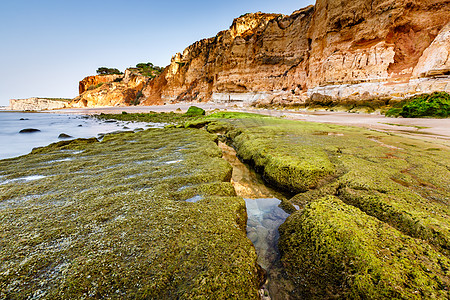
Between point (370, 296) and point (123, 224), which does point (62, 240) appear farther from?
point (370, 296)

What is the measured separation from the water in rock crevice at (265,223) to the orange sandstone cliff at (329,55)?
2273 cm

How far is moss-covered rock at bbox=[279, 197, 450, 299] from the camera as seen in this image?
4.23 feet

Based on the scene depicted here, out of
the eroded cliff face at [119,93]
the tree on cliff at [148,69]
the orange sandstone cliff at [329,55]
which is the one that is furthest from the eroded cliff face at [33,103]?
the orange sandstone cliff at [329,55]

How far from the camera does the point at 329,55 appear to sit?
2675 cm

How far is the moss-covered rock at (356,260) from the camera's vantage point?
1.29 meters

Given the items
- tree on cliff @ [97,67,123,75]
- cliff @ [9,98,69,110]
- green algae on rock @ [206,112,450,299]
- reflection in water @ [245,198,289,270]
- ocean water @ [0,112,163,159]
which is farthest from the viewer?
cliff @ [9,98,69,110]

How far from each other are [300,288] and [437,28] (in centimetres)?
3298

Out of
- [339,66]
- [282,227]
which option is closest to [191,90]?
[339,66]

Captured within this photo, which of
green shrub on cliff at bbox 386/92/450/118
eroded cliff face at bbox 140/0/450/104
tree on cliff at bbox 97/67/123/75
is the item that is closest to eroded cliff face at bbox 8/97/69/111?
tree on cliff at bbox 97/67/123/75

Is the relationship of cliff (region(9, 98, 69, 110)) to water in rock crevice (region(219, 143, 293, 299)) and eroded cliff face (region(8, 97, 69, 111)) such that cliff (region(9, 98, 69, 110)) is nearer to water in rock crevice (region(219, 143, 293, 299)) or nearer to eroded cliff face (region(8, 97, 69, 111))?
eroded cliff face (region(8, 97, 69, 111))

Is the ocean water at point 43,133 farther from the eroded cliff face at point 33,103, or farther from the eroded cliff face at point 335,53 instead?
the eroded cliff face at point 33,103

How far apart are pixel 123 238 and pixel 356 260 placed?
209 centimetres

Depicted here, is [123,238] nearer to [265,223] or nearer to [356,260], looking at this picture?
[265,223]

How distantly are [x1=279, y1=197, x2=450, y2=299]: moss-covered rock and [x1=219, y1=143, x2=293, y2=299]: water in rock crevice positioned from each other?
0.15 m
